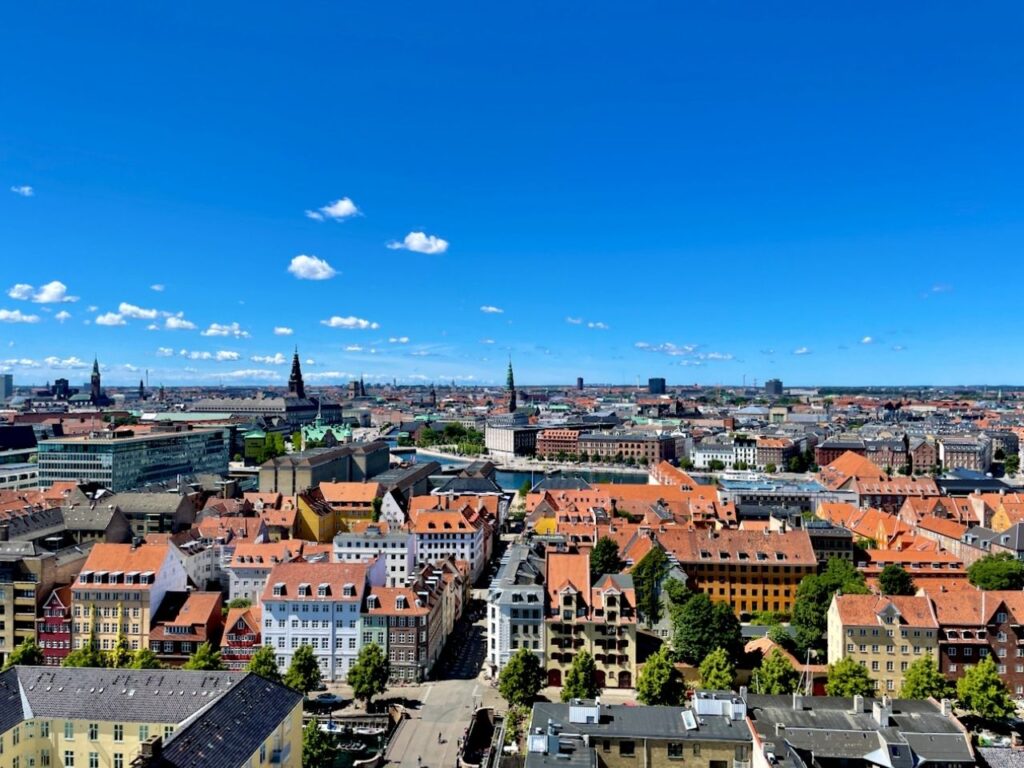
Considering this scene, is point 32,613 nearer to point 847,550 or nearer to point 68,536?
point 68,536

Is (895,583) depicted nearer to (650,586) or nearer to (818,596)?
(818,596)

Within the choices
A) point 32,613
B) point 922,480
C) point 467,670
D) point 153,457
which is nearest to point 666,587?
point 467,670

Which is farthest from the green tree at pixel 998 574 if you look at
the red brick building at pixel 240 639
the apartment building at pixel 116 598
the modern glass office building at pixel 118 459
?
the modern glass office building at pixel 118 459

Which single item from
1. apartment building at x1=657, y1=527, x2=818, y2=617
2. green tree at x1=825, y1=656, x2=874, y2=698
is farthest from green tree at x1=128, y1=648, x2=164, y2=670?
green tree at x1=825, y1=656, x2=874, y2=698

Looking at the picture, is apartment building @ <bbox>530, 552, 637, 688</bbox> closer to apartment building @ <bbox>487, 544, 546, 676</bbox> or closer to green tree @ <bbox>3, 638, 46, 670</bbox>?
apartment building @ <bbox>487, 544, 546, 676</bbox>

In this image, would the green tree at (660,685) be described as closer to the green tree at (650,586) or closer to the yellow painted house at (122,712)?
the green tree at (650,586)

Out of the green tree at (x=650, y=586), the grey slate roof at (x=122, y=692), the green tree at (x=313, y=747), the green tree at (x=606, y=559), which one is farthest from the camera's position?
the green tree at (x=606, y=559)

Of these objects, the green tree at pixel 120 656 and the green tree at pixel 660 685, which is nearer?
the green tree at pixel 660 685
